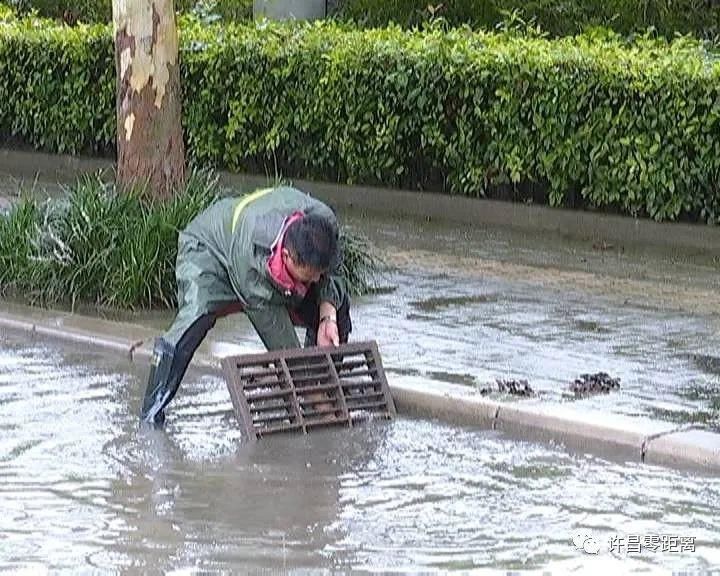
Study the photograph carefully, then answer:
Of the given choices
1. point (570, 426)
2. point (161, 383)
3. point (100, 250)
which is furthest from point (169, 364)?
point (100, 250)

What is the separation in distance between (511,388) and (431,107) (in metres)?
6.29

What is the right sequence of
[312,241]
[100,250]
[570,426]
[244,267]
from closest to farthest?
[312,241]
[244,267]
[570,426]
[100,250]

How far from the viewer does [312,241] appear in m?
6.71

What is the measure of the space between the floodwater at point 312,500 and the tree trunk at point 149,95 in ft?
9.11

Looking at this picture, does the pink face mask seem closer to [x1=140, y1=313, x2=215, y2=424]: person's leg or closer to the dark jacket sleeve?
the dark jacket sleeve

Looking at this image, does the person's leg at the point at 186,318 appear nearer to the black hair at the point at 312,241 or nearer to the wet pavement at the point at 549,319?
the black hair at the point at 312,241

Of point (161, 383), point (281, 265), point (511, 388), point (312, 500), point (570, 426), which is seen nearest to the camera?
point (312, 500)

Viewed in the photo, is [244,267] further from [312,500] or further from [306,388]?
[312,500]

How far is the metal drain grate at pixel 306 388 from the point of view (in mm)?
7363

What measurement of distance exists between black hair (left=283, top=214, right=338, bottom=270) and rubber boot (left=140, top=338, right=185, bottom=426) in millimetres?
960

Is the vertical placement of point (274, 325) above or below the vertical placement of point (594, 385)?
above

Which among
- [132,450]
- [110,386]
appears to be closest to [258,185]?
[110,386]

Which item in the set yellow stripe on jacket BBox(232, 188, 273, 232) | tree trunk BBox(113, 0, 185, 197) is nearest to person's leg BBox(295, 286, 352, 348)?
yellow stripe on jacket BBox(232, 188, 273, 232)

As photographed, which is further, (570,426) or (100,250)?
(100,250)
